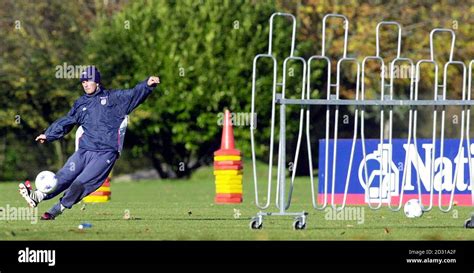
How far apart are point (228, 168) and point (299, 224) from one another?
740 cm

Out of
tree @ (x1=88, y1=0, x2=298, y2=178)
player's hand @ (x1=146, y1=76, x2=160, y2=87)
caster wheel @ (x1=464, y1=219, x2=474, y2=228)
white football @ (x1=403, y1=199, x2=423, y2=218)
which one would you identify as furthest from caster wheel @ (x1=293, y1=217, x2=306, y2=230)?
tree @ (x1=88, y1=0, x2=298, y2=178)

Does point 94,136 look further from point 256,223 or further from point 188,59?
point 188,59

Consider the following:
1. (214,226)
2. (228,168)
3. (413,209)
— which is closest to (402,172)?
(228,168)

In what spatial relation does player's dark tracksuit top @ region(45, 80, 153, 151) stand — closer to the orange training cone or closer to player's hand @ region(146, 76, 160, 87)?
player's hand @ region(146, 76, 160, 87)

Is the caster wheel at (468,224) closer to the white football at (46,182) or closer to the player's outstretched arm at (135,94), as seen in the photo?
the player's outstretched arm at (135,94)

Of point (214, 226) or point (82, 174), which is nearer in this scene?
point (214, 226)

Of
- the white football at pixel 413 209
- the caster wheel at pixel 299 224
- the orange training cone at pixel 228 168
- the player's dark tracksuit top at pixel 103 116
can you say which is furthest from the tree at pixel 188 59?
the caster wheel at pixel 299 224

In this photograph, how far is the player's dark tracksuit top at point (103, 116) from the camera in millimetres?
17109

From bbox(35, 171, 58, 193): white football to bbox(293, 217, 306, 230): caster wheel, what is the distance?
2961mm

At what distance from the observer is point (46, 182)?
16828 millimetres

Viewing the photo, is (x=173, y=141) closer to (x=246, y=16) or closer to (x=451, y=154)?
(x=246, y=16)

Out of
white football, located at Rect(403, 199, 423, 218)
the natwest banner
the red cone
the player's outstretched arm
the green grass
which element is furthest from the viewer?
the red cone

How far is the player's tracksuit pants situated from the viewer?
56.1ft
